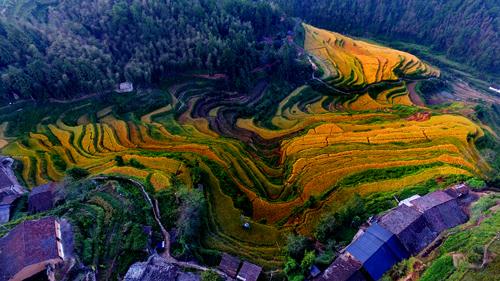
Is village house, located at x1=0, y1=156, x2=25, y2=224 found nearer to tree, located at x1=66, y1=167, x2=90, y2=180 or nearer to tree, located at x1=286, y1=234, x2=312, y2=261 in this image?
tree, located at x1=66, y1=167, x2=90, y2=180

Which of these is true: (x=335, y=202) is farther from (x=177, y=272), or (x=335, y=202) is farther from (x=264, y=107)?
(x=264, y=107)

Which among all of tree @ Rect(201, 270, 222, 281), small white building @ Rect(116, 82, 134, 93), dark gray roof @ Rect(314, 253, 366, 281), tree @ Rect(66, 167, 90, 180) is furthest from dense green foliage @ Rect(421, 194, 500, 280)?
small white building @ Rect(116, 82, 134, 93)

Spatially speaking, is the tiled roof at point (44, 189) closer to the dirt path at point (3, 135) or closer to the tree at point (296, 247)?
the dirt path at point (3, 135)

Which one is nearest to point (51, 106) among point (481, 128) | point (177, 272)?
point (177, 272)

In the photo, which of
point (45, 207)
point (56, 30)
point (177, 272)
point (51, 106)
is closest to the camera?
point (177, 272)

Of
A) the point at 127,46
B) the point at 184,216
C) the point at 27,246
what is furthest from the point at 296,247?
the point at 127,46

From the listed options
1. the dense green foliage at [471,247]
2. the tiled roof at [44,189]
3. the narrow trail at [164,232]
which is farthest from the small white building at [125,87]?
the dense green foliage at [471,247]

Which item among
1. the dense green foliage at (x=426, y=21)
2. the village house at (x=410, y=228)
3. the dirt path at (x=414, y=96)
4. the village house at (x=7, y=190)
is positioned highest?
the dense green foliage at (x=426, y=21)
